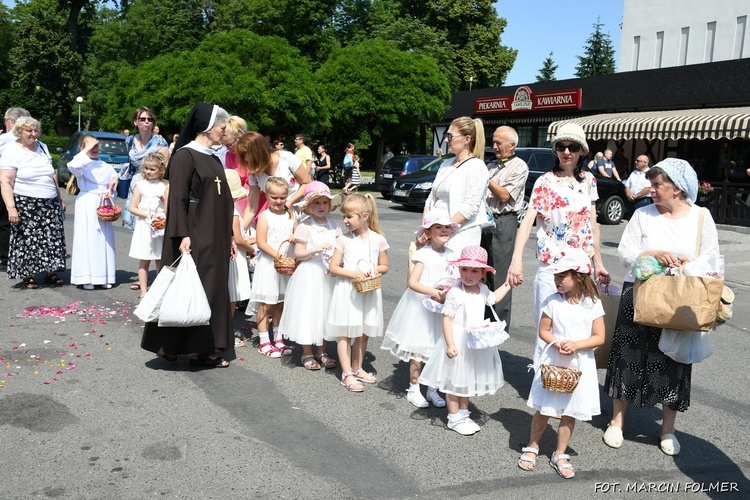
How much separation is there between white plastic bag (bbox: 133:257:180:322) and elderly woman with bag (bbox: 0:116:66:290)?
3.82 m

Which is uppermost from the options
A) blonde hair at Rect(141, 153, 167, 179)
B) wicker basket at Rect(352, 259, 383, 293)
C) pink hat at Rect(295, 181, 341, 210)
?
blonde hair at Rect(141, 153, 167, 179)

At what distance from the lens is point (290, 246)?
6637mm

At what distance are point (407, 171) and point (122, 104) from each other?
16.0 m

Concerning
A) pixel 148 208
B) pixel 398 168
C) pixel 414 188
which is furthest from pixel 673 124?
pixel 148 208

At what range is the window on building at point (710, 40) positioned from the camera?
34.8 meters

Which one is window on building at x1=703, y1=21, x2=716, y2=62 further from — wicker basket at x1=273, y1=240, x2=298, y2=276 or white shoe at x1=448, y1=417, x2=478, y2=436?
white shoe at x1=448, y1=417, x2=478, y2=436

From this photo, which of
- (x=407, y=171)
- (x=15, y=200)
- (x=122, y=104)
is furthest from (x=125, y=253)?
(x=122, y=104)

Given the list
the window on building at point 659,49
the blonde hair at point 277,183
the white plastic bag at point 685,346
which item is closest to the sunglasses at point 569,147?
the white plastic bag at point 685,346

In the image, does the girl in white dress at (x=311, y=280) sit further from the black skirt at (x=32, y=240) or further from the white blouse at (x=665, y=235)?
the black skirt at (x=32, y=240)

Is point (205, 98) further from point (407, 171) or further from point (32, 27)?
point (32, 27)

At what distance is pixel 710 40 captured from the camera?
115 feet

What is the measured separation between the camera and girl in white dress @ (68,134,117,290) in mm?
8953

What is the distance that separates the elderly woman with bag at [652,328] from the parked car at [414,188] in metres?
16.6

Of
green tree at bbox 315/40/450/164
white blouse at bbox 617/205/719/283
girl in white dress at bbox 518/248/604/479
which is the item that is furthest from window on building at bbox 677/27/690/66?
girl in white dress at bbox 518/248/604/479
